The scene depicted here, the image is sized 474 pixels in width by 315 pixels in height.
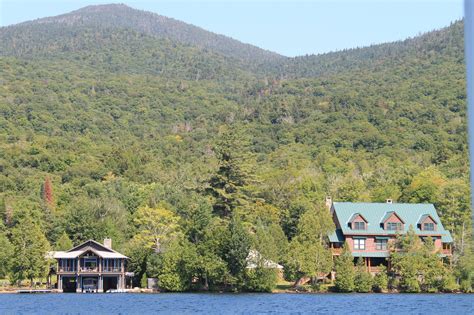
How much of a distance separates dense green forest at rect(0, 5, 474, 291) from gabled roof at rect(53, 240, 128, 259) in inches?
59.5

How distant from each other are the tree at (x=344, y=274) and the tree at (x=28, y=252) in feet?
70.5

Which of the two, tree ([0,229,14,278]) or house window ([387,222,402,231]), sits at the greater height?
house window ([387,222,402,231])

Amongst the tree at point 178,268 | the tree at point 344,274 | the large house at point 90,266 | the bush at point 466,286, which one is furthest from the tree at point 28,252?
the bush at point 466,286

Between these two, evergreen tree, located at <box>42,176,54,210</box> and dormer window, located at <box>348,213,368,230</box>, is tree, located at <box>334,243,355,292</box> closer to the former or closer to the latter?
dormer window, located at <box>348,213,368,230</box>

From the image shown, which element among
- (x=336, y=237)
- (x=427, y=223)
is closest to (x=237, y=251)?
(x=336, y=237)

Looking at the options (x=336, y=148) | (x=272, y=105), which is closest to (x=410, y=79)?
(x=272, y=105)

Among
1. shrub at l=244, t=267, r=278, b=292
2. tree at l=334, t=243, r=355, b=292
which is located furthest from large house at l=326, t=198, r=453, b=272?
shrub at l=244, t=267, r=278, b=292

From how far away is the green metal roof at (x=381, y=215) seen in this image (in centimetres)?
6794

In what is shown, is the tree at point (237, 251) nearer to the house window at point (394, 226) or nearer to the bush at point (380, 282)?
the bush at point (380, 282)

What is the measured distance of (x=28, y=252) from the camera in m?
63.3

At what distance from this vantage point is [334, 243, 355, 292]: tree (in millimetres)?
59656

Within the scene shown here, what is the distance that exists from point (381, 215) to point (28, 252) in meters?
27.2

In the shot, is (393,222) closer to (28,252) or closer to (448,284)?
(448,284)

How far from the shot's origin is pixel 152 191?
8688 cm
